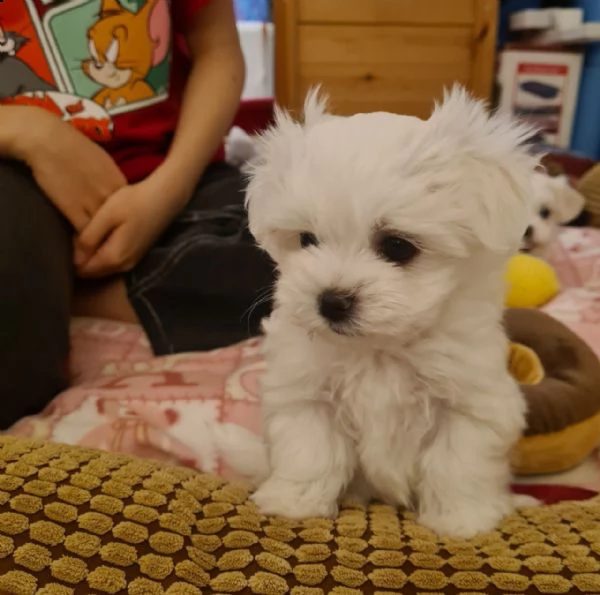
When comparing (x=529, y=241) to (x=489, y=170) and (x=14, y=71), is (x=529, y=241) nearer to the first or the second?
(x=489, y=170)

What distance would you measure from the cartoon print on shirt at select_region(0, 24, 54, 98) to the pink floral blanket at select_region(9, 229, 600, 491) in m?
0.46

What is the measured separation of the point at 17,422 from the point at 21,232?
0.97 ft

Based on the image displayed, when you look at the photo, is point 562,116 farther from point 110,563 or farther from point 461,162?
point 110,563

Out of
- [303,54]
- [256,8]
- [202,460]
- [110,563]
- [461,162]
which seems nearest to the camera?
[110,563]

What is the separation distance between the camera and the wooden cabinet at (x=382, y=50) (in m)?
2.82

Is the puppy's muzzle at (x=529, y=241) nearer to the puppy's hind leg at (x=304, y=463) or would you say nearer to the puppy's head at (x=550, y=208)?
the puppy's head at (x=550, y=208)

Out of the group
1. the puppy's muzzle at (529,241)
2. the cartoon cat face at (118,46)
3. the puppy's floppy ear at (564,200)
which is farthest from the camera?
the puppy's floppy ear at (564,200)

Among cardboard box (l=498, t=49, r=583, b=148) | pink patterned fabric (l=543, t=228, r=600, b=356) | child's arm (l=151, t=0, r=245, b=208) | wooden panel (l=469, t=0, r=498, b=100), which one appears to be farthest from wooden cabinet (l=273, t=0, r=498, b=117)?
child's arm (l=151, t=0, r=245, b=208)

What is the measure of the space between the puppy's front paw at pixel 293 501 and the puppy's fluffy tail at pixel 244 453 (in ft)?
0.30

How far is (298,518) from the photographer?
2.78ft

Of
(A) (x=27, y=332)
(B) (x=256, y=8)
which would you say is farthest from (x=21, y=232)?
(B) (x=256, y=8)

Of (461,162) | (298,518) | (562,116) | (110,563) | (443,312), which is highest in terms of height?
(461,162)

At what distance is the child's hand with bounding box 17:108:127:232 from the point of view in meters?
1.25

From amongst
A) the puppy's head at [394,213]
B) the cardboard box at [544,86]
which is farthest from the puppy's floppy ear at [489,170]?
the cardboard box at [544,86]
